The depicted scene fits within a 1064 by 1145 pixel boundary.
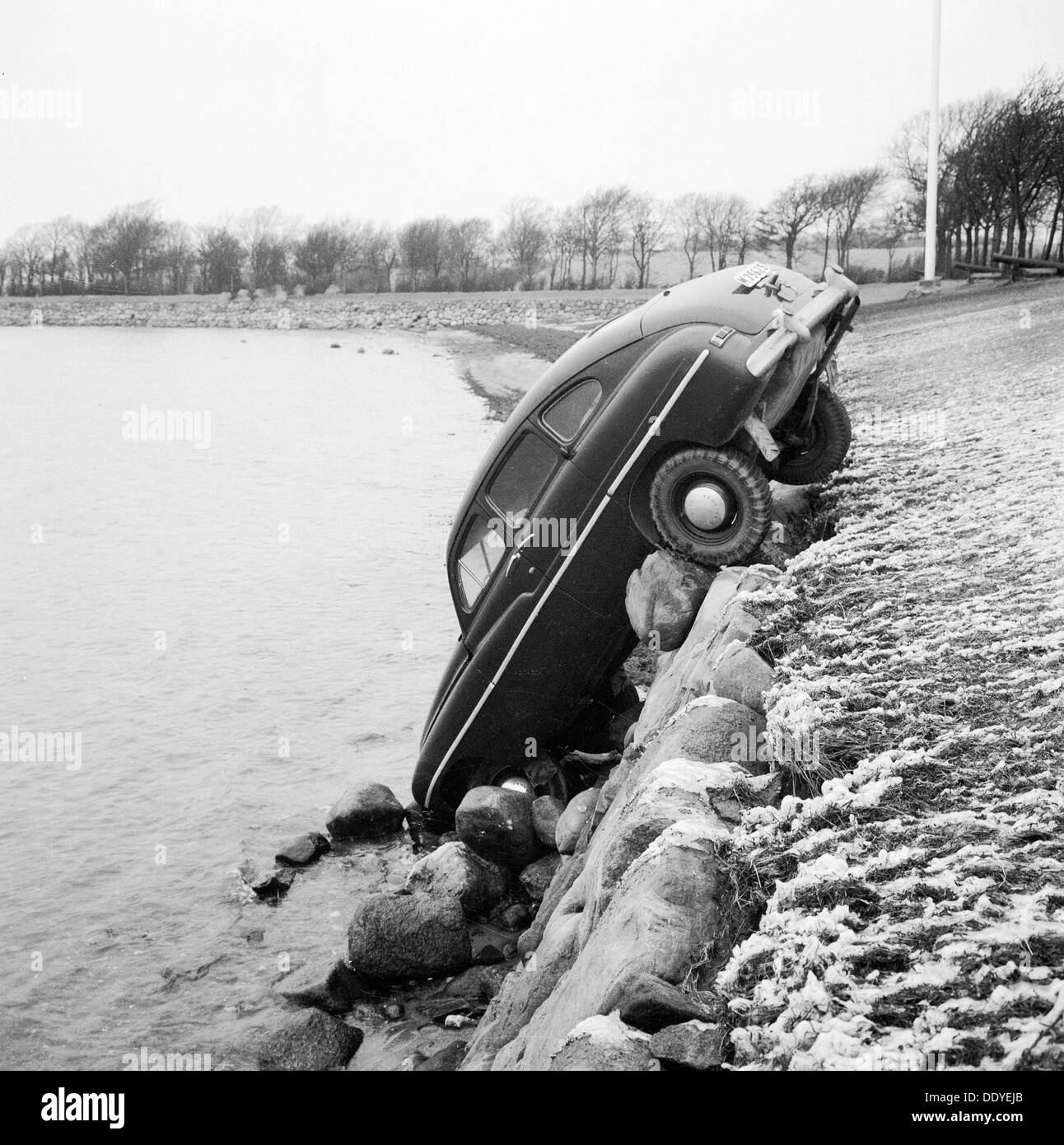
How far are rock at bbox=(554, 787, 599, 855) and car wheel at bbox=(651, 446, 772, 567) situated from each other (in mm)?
1838

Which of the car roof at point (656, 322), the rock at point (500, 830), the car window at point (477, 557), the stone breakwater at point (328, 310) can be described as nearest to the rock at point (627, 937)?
the rock at point (500, 830)

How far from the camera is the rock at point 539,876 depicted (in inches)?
325

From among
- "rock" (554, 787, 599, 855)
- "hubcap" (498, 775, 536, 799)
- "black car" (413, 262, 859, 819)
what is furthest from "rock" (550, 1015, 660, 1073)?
"hubcap" (498, 775, 536, 799)

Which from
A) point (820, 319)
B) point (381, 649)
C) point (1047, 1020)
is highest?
point (820, 319)

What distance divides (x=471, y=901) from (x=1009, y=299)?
26528 mm

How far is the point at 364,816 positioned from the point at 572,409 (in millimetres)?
3691

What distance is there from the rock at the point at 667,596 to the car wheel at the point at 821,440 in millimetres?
2475

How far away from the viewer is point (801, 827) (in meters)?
5.00

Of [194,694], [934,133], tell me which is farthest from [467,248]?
[194,694]

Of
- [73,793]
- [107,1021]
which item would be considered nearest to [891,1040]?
[107,1021]

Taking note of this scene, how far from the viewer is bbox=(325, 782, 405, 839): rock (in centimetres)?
953

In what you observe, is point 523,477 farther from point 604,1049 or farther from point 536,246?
point 536,246
